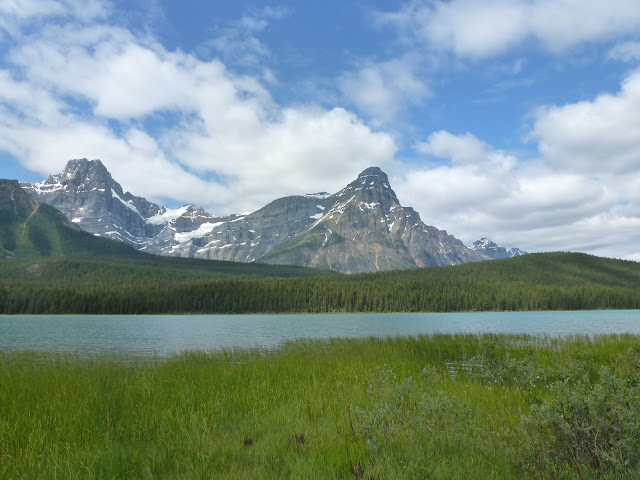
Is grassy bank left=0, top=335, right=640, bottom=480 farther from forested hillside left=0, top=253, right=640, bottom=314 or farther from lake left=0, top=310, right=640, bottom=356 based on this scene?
forested hillside left=0, top=253, right=640, bottom=314

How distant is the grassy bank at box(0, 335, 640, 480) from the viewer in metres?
6.16

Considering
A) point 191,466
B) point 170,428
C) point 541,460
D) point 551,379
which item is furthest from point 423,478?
point 551,379

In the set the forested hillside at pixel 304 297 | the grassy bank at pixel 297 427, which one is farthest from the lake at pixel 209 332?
the forested hillside at pixel 304 297

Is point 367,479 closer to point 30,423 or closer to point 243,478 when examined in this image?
point 243,478

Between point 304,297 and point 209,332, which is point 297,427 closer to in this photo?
point 209,332

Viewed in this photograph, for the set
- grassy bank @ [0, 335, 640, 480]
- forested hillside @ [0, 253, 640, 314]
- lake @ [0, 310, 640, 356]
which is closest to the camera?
grassy bank @ [0, 335, 640, 480]

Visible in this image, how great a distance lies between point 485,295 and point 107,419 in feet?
603

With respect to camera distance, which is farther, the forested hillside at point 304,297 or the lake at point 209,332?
the forested hillside at point 304,297

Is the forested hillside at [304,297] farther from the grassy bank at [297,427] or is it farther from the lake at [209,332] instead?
the grassy bank at [297,427]

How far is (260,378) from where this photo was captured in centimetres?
1373

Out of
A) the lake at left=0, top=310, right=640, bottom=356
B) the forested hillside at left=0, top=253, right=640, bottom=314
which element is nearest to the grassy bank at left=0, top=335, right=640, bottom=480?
the lake at left=0, top=310, right=640, bottom=356

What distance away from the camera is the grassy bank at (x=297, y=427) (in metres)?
6.16

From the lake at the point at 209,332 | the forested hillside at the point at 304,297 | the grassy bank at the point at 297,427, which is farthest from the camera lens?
the forested hillside at the point at 304,297

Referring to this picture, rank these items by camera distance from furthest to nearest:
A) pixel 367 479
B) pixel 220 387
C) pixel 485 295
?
pixel 485 295 → pixel 220 387 → pixel 367 479
